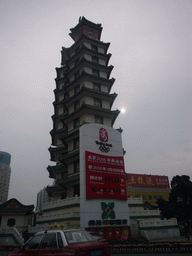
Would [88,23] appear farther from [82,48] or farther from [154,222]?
[154,222]

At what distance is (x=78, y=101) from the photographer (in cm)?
3353

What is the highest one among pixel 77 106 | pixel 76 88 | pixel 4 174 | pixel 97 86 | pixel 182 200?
pixel 76 88

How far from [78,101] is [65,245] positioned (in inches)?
1165

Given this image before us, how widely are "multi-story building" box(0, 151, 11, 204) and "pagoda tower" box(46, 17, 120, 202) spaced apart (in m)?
86.4

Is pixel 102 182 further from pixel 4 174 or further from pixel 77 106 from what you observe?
pixel 4 174

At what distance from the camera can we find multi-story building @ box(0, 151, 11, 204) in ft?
355

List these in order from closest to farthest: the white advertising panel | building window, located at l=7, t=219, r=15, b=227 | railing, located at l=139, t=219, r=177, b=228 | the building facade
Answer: the white advertising panel
railing, located at l=139, t=219, r=177, b=228
building window, located at l=7, t=219, r=15, b=227
the building facade

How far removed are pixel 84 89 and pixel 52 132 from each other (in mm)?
12731

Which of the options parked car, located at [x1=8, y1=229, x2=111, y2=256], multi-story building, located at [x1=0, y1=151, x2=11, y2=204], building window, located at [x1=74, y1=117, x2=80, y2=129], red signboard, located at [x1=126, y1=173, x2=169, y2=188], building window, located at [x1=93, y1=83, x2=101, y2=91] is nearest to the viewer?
parked car, located at [x1=8, y1=229, x2=111, y2=256]

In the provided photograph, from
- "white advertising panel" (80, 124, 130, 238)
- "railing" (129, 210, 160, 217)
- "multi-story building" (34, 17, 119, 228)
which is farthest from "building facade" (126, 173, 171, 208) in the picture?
"white advertising panel" (80, 124, 130, 238)

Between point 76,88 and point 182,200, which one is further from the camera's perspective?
point 76,88

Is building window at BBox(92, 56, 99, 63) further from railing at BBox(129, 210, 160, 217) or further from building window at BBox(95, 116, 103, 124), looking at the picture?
railing at BBox(129, 210, 160, 217)

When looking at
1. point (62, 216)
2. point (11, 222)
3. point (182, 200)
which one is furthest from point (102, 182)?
point (11, 222)

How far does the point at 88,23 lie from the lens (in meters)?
40.3
